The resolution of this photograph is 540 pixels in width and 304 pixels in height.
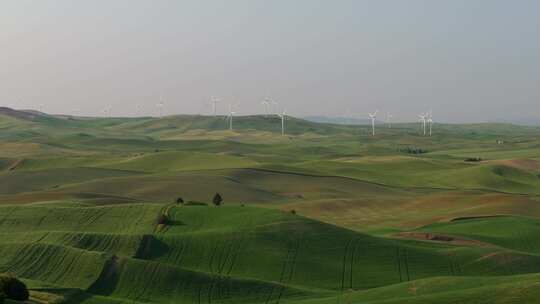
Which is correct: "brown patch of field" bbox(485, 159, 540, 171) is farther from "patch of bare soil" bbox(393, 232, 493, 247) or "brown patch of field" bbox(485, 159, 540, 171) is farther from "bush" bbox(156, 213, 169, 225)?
"bush" bbox(156, 213, 169, 225)

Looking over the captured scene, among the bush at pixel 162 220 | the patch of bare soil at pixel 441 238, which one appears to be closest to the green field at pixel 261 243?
the patch of bare soil at pixel 441 238

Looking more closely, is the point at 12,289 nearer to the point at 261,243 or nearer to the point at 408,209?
the point at 261,243

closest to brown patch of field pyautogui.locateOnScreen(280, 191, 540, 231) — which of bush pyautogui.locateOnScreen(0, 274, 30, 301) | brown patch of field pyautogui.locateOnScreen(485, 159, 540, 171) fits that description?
bush pyautogui.locateOnScreen(0, 274, 30, 301)

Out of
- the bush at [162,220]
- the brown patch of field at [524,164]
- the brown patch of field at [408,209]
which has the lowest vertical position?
the brown patch of field at [408,209]

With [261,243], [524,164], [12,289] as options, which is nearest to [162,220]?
[261,243]

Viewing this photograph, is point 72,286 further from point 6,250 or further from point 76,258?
point 6,250

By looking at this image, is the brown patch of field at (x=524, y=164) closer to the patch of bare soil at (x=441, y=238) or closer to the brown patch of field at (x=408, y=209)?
the brown patch of field at (x=408, y=209)

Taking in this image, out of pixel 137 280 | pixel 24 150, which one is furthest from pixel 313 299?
pixel 24 150

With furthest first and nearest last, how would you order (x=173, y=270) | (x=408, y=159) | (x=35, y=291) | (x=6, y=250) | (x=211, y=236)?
(x=408, y=159), (x=211, y=236), (x=6, y=250), (x=173, y=270), (x=35, y=291)
